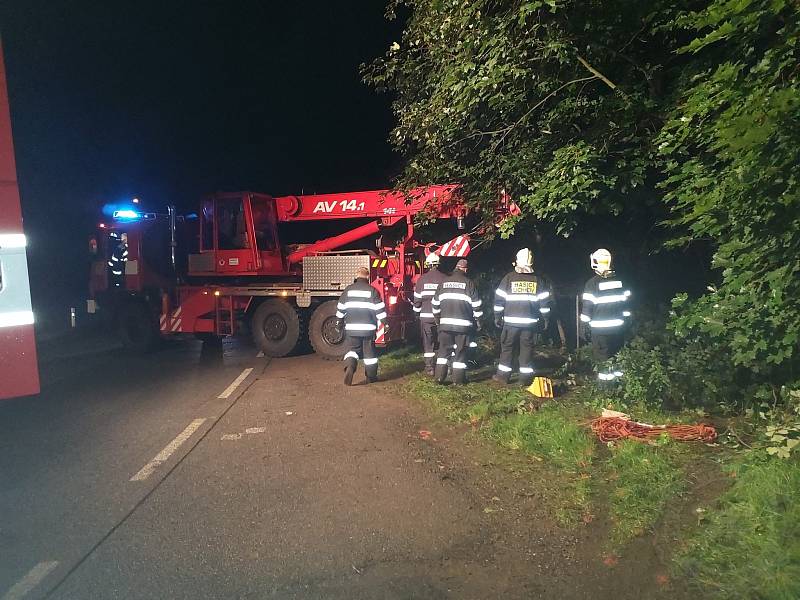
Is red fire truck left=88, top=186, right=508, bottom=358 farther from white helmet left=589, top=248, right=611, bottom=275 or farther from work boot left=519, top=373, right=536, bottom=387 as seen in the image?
white helmet left=589, top=248, right=611, bottom=275

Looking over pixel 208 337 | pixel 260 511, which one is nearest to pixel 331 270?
pixel 208 337

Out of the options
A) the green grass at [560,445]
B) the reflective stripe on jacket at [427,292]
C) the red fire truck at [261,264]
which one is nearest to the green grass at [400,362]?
the red fire truck at [261,264]

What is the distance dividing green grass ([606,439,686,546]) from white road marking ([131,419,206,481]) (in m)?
3.90

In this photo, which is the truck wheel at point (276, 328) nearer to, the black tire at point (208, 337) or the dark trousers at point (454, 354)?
the black tire at point (208, 337)

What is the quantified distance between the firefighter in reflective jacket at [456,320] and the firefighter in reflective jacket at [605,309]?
165 cm

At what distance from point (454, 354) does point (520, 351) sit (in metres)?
1.01

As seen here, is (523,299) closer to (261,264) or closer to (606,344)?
(606,344)

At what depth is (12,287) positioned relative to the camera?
11.9 feet

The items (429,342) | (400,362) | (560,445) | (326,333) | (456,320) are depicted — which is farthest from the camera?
(326,333)

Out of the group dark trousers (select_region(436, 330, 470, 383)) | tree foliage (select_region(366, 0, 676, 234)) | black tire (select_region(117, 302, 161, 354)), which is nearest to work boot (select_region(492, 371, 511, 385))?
dark trousers (select_region(436, 330, 470, 383))

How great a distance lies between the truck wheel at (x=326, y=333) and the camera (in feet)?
39.7

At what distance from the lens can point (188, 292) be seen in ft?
45.6

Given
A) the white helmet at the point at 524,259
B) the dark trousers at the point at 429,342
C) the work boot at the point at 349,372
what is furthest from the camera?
the dark trousers at the point at 429,342

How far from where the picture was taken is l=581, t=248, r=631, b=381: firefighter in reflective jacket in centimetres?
789
